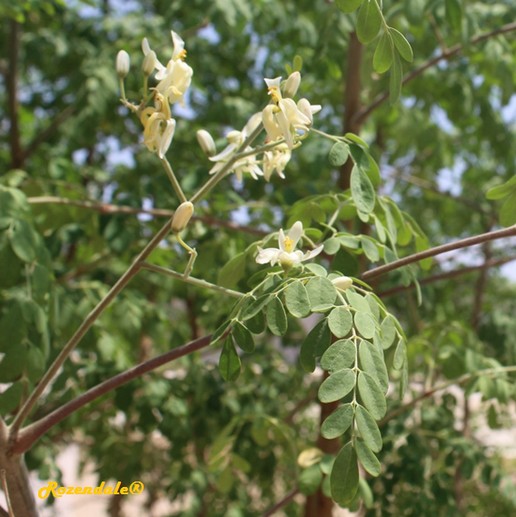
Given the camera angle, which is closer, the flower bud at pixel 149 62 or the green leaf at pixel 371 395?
the green leaf at pixel 371 395

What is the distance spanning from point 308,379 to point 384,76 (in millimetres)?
2396

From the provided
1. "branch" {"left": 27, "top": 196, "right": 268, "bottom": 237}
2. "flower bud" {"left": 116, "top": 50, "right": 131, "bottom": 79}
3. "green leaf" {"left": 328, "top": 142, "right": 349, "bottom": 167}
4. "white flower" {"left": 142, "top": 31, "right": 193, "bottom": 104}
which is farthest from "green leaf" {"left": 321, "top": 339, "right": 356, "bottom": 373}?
"branch" {"left": 27, "top": 196, "right": 268, "bottom": 237}

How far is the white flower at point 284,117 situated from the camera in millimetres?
1147

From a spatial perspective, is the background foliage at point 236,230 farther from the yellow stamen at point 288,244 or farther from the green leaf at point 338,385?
the green leaf at point 338,385

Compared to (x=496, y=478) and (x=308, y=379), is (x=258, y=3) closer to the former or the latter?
(x=496, y=478)

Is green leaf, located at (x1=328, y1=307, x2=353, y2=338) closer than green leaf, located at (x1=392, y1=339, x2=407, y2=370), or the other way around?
green leaf, located at (x1=328, y1=307, x2=353, y2=338)

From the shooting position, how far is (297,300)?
42.6 inches

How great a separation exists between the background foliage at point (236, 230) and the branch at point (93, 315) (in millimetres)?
254

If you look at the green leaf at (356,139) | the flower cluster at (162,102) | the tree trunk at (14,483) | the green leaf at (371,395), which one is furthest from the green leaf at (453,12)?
the tree trunk at (14,483)

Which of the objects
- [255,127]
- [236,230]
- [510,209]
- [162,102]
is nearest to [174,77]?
[162,102]

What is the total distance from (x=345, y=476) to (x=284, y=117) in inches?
20.3

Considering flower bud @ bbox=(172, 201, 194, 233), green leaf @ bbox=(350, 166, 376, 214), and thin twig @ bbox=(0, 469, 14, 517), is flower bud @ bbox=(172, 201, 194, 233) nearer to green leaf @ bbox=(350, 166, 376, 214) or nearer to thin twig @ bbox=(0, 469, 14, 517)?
green leaf @ bbox=(350, 166, 376, 214)

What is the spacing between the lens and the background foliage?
6.75ft

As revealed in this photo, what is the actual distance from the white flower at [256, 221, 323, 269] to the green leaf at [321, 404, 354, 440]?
0.77ft
